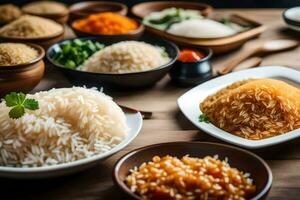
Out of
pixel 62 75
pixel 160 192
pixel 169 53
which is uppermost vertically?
pixel 160 192

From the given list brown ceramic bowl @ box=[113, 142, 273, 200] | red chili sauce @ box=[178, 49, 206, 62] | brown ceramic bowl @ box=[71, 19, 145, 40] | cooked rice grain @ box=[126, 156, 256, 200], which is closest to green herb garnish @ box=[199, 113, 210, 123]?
brown ceramic bowl @ box=[113, 142, 273, 200]

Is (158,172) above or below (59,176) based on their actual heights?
above

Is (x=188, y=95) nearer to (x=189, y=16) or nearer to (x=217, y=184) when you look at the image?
(x=217, y=184)

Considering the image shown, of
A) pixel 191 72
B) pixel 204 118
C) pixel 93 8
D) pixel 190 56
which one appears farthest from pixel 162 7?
pixel 204 118

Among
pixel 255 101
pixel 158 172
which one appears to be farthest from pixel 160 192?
pixel 255 101

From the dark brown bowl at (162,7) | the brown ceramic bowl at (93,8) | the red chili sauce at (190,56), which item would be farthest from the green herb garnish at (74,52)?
the dark brown bowl at (162,7)

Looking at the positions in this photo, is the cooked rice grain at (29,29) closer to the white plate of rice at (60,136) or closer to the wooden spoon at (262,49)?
the wooden spoon at (262,49)
